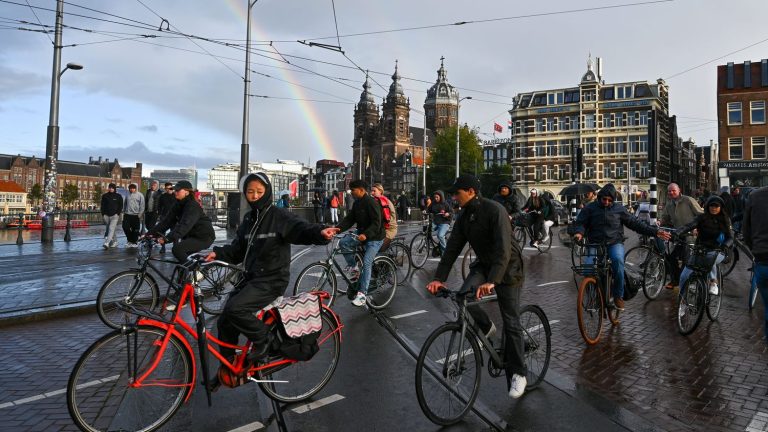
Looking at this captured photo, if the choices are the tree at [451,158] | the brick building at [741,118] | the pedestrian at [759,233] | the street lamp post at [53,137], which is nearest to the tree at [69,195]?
the tree at [451,158]

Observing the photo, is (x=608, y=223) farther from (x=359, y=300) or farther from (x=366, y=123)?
(x=366, y=123)

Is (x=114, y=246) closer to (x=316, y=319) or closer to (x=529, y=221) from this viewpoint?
(x=529, y=221)

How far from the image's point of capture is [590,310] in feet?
19.1

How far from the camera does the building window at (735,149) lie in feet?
127

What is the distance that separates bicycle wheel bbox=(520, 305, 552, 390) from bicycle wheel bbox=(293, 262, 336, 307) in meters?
3.24

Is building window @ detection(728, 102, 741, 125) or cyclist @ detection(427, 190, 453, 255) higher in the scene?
building window @ detection(728, 102, 741, 125)

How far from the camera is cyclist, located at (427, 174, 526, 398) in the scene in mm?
4020

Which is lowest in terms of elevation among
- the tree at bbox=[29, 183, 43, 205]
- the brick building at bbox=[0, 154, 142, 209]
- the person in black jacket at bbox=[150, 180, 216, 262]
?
the person in black jacket at bbox=[150, 180, 216, 262]

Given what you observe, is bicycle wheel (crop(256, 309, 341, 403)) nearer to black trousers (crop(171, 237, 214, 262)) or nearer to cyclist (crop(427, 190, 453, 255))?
black trousers (crop(171, 237, 214, 262))

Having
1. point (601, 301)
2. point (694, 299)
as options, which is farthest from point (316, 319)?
point (694, 299)

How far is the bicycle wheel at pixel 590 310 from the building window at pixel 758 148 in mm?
40766

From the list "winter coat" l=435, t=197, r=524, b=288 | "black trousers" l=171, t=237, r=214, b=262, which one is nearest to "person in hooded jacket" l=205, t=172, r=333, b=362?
"winter coat" l=435, t=197, r=524, b=288

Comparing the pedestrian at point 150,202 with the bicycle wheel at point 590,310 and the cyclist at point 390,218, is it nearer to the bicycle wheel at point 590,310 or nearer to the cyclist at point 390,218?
the cyclist at point 390,218

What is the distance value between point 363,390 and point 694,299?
4.43 metres
